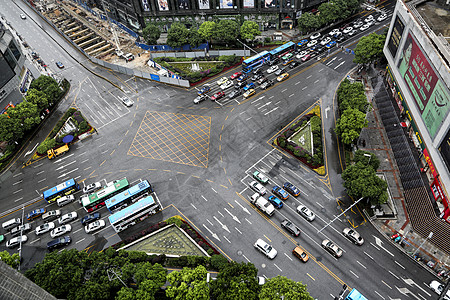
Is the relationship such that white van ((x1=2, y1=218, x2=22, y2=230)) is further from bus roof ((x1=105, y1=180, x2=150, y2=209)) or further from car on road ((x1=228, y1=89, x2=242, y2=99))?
car on road ((x1=228, y1=89, x2=242, y2=99))

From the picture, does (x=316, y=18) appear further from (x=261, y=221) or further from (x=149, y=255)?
(x=149, y=255)

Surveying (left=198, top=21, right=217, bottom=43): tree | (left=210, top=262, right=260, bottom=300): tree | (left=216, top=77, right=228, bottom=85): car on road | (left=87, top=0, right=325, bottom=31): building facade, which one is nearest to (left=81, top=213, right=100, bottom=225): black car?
(left=210, top=262, right=260, bottom=300): tree

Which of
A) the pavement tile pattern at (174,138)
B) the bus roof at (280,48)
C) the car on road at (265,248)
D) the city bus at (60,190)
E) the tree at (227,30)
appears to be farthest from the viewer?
the tree at (227,30)

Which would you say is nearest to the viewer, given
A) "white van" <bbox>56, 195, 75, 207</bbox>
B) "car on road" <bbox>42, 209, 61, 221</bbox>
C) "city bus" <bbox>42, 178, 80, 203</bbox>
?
"car on road" <bbox>42, 209, 61, 221</bbox>

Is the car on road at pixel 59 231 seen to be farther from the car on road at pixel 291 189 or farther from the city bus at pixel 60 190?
the car on road at pixel 291 189

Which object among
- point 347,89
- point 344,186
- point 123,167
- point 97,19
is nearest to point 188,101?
point 123,167

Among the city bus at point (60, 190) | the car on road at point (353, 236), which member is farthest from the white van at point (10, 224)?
the car on road at point (353, 236)

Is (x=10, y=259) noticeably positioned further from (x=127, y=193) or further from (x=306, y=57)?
(x=306, y=57)
